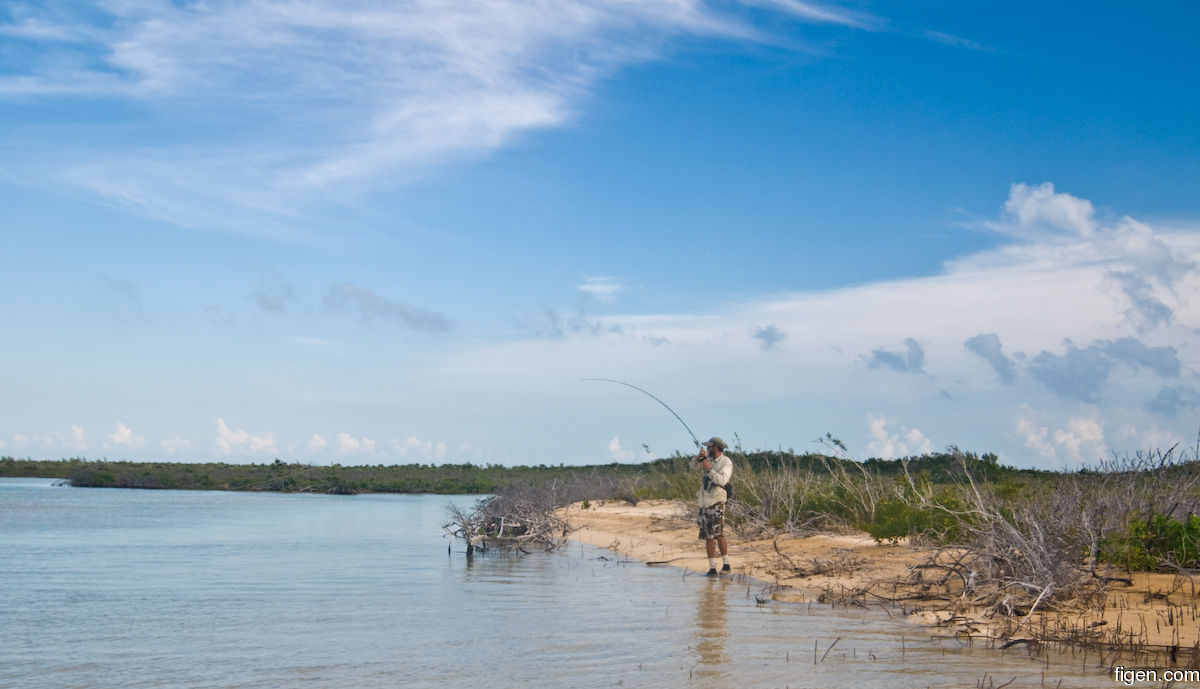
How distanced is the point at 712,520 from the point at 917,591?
11.8ft

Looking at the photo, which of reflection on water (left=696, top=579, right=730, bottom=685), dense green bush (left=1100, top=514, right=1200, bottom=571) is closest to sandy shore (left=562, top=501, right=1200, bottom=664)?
dense green bush (left=1100, top=514, right=1200, bottom=571)

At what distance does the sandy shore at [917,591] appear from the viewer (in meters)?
8.95

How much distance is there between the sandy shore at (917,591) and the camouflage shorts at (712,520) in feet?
3.26

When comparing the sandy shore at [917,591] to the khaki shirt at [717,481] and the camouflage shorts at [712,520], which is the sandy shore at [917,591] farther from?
the khaki shirt at [717,481]

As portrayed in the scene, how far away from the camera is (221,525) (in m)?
30.0

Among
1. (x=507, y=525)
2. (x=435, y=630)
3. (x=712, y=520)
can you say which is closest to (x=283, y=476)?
(x=507, y=525)

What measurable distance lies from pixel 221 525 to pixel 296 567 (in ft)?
44.7

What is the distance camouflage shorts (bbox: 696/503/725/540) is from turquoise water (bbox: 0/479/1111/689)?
2.63 feet

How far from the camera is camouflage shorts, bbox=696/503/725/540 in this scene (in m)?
14.8

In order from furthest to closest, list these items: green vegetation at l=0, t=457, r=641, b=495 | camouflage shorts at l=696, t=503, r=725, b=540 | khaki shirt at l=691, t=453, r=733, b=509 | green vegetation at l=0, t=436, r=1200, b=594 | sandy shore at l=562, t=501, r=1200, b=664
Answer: green vegetation at l=0, t=457, r=641, b=495 < camouflage shorts at l=696, t=503, r=725, b=540 < khaki shirt at l=691, t=453, r=733, b=509 < green vegetation at l=0, t=436, r=1200, b=594 < sandy shore at l=562, t=501, r=1200, b=664

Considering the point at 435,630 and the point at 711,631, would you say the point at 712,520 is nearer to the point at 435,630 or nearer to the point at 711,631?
the point at 711,631

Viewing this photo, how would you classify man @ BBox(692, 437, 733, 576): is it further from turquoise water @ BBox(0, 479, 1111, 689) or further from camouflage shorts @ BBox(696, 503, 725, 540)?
turquoise water @ BBox(0, 479, 1111, 689)

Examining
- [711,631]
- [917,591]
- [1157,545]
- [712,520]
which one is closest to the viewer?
[711,631]

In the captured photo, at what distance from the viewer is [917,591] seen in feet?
40.2
